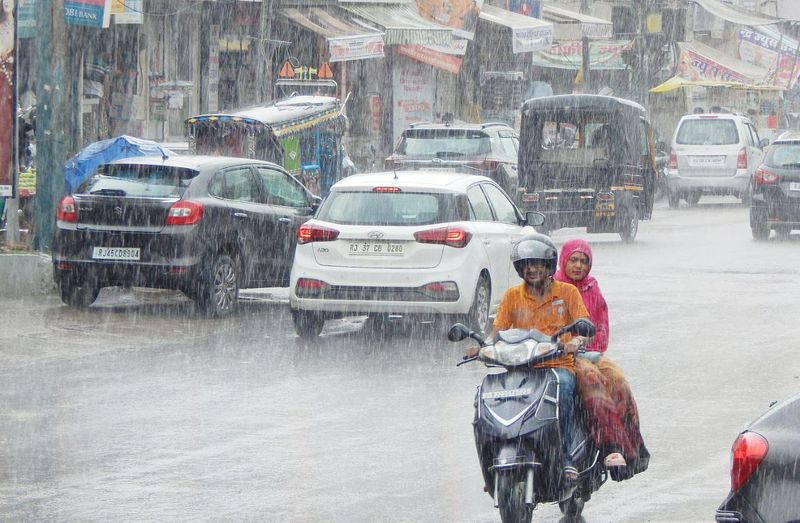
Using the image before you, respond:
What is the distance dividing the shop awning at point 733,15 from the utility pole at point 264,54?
23540 mm

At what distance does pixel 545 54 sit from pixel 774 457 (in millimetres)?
42380

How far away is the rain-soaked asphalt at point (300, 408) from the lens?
7.84m

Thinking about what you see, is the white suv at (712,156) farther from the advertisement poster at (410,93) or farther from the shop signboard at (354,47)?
the advertisement poster at (410,93)

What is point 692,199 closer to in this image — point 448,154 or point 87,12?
point 448,154

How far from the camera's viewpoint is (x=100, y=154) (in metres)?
21.2

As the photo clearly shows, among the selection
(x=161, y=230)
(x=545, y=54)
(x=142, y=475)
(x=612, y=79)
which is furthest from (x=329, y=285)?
(x=612, y=79)

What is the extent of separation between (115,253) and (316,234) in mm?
2385

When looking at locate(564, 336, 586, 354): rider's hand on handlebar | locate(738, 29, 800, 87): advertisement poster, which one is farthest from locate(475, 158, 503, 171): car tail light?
locate(738, 29, 800, 87): advertisement poster

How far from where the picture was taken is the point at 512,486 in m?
6.68

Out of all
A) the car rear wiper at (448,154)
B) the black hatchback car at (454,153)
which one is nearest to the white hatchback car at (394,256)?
the black hatchback car at (454,153)

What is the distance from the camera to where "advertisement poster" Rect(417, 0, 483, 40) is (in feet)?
126

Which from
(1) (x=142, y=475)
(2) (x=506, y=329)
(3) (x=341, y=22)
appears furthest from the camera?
(3) (x=341, y=22)

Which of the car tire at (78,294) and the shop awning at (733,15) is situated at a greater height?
the shop awning at (733,15)

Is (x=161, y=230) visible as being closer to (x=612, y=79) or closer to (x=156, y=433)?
(x=156, y=433)
